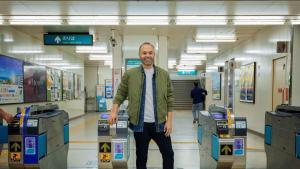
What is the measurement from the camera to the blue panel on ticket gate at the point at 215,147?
313 cm

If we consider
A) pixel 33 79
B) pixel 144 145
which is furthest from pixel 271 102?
pixel 33 79

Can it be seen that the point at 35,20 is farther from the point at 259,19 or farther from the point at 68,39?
the point at 259,19

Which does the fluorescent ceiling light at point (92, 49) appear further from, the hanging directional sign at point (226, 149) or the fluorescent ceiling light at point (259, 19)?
the hanging directional sign at point (226, 149)

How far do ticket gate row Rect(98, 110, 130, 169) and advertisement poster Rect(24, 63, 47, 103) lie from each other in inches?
152

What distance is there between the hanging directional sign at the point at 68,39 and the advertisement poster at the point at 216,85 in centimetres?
679

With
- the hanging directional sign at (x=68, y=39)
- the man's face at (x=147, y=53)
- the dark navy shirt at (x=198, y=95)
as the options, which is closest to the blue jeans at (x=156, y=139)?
the man's face at (x=147, y=53)

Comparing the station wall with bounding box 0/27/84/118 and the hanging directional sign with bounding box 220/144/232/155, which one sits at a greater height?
the station wall with bounding box 0/27/84/118

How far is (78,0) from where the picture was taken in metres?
4.00

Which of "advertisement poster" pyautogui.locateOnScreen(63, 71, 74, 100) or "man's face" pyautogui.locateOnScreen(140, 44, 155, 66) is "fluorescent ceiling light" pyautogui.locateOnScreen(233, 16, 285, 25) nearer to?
"man's face" pyautogui.locateOnScreen(140, 44, 155, 66)

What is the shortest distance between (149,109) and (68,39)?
15.6 ft

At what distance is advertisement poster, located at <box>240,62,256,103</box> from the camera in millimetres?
7539

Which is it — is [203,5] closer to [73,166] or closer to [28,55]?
[73,166]

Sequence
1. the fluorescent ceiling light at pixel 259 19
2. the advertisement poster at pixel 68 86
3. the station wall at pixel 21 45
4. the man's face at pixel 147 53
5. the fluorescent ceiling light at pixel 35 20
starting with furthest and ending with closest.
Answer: the advertisement poster at pixel 68 86 → the station wall at pixel 21 45 → the fluorescent ceiling light at pixel 35 20 → the fluorescent ceiling light at pixel 259 19 → the man's face at pixel 147 53

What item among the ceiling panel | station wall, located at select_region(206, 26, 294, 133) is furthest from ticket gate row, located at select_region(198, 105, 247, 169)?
station wall, located at select_region(206, 26, 294, 133)
